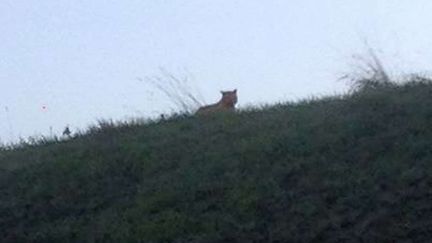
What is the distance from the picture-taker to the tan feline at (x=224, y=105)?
1563 cm

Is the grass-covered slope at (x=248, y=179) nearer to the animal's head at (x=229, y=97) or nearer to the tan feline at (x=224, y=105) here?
the tan feline at (x=224, y=105)

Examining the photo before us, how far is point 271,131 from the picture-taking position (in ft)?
44.1

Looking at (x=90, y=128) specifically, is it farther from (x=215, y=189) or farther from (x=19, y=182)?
(x=215, y=189)

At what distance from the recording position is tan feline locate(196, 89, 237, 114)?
1563 cm

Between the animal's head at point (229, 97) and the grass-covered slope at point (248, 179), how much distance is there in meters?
1.95

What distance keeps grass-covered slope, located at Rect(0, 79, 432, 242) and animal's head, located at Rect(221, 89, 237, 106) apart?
1948 millimetres

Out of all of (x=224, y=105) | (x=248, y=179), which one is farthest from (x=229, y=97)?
(x=248, y=179)

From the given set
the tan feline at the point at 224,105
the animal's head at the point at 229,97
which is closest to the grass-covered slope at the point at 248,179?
the tan feline at the point at 224,105

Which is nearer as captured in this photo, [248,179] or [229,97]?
[248,179]

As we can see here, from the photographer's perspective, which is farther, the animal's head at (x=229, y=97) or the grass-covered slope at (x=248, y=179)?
the animal's head at (x=229, y=97)

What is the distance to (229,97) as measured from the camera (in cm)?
1686

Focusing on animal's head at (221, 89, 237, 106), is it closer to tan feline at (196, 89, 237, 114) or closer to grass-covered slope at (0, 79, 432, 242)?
tan feline at (196, 89, 237, 114)

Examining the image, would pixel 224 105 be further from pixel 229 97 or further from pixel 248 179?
pixel 248 179

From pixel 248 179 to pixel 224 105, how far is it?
421 centimetres
